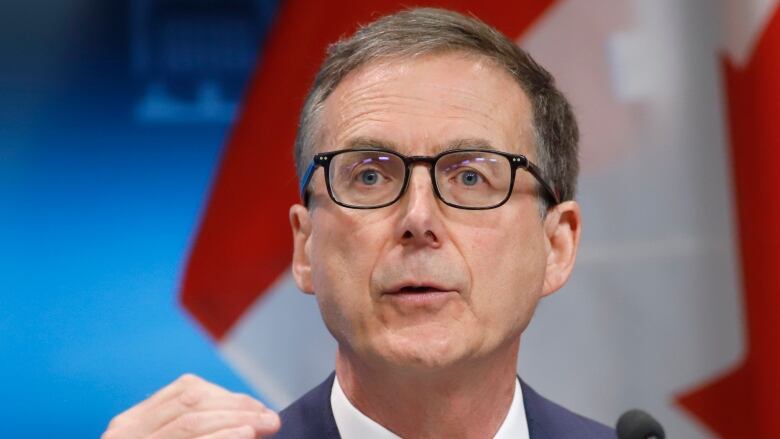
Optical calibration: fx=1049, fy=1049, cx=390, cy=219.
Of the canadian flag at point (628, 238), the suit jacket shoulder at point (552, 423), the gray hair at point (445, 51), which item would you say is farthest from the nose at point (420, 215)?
the canadian flag at point (628, 238)

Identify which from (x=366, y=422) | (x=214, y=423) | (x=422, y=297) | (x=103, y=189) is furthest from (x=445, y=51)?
(x=103, y=189)

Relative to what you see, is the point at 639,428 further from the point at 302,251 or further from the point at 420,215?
the point at 302,251

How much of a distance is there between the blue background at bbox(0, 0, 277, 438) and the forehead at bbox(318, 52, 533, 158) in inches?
44.5

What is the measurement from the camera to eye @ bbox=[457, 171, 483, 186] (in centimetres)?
173

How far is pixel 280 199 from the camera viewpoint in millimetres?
3004

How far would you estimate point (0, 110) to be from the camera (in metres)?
2.86

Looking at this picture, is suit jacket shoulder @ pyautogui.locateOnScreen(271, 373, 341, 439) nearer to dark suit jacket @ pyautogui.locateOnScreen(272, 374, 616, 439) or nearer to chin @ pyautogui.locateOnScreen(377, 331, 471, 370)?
dark suit jacket @ pyautogui.locateOnScreen(272, 374, 616, 439)

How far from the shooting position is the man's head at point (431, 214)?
5.49 feet

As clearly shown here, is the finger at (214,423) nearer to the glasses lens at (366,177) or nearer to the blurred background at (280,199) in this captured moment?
the glasses lens at (366,177)

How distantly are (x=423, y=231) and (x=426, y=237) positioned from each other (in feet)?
0.05

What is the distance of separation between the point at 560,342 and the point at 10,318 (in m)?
1.51

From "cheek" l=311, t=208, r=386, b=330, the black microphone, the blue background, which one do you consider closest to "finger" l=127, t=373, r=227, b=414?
"cheek" l=311, t=208, r=386, b=330

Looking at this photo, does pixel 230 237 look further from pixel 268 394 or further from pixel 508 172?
pixel 508 172

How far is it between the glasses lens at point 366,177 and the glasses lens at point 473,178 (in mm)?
73
